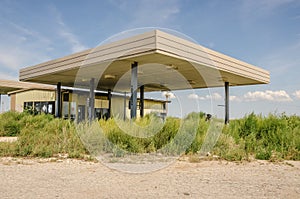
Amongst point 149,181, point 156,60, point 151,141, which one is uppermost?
point 156,60

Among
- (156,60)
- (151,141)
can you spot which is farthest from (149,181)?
(156,60)

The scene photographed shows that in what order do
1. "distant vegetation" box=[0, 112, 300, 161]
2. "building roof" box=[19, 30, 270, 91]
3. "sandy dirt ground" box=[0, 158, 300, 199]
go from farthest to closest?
1. "building roof" box=[19, 30, 270, 91]
2. "distant vegetation" box=[0, 112, 300, 161]
3. "sandy dirt ground" box=[0, 158, 300, 199]

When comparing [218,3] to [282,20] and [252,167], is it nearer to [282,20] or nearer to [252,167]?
[282,20]

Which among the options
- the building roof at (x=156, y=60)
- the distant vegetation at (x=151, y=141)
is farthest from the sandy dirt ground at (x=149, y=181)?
the building roof at (x=156, y=60)

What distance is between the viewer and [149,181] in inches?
159

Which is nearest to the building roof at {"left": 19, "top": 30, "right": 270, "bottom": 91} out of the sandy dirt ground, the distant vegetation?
the distant vegetation

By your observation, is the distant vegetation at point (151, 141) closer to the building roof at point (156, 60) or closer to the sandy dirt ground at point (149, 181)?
the sandy dirt ground at point (149, 181)

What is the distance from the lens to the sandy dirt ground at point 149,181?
336 cm

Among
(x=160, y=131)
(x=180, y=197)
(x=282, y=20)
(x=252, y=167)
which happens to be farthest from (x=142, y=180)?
(x=282, y=20)

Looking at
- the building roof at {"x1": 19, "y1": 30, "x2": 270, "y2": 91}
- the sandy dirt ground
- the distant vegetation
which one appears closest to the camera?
the sandy dirt ground

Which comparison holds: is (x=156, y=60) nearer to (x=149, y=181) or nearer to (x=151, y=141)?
(x=151, y=141)

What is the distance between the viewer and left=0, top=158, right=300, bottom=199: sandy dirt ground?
11.0 ft

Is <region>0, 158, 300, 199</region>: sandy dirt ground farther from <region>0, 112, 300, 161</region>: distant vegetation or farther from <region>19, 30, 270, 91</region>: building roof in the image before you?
<region>19, 30, 270, 91</region>: building roof

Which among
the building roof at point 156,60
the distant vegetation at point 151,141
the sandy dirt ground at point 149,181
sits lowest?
the sandy dirt ground at point 149,181
